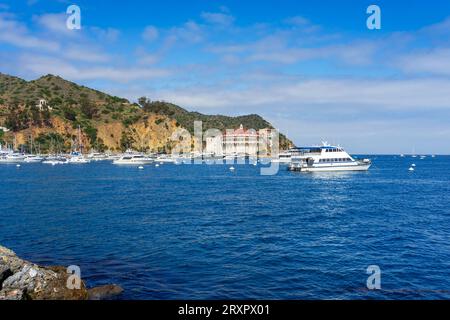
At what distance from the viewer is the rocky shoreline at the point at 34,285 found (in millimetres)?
15227

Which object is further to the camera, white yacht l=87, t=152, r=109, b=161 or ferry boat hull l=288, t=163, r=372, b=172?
white yacht l=87, t=152, r=109, b=161

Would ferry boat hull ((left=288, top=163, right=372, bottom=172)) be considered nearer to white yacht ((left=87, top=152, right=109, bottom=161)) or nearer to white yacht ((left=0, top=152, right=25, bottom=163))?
white yacht ((left=87, top=152, right=109, bottom=161))

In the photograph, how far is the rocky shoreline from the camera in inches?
599

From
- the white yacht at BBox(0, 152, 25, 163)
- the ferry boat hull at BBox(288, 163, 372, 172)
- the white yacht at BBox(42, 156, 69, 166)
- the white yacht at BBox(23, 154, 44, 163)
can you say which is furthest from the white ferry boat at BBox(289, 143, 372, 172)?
the white yacht at BBox(0, 152, 25, 163)

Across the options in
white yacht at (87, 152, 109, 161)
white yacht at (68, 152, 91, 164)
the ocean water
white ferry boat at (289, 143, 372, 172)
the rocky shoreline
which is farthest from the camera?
white yacht at (87, 152, 109, 161)

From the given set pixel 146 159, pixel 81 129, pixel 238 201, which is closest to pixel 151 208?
pixel 238 201

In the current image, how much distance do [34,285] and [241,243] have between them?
1471 cm

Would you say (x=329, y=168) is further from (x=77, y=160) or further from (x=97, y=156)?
(x=97, y=156)

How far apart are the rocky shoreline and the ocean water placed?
73.3 inches

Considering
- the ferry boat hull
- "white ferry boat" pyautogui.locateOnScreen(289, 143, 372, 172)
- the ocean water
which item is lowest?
the ocean water

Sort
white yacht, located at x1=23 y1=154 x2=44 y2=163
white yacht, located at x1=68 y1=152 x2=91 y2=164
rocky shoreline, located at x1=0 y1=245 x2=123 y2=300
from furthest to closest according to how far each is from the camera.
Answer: white yacht, located at x1=23 y1=154 x2=44 y2=163 → white yacht, located at x1=68 y1=152 x2=91 y2=164 → rocky shoreline, located at x1=0 y1=245 x2=123 y2=300

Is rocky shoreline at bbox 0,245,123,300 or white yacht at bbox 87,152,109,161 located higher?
white yacht at bbox 87,152,109,161
